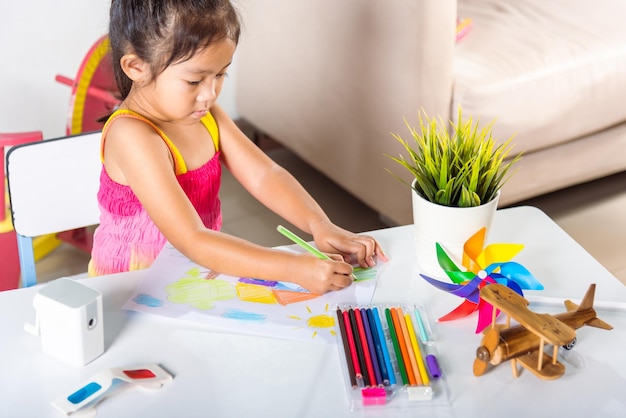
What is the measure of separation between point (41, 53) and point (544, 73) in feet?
3.96

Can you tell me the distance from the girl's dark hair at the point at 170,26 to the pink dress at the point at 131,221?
183 millimetres

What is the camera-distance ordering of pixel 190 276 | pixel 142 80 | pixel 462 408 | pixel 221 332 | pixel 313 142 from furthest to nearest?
pixel 313 142 → pixel 142 80 → pixel 190 276 → pixel 221 332 → pixel 462 408

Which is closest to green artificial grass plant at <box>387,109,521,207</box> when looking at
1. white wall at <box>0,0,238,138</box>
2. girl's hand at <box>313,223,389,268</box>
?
girl's hand at <box>313,223,389,268</box>

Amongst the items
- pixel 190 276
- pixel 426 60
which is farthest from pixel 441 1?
pixel 190 276

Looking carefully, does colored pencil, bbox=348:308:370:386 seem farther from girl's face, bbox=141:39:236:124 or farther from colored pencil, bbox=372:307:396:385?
girl's face, bbox=141:39:236:124

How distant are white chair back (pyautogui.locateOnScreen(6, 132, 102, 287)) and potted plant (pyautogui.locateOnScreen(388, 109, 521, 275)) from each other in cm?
54

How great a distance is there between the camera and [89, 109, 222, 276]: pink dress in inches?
52.4

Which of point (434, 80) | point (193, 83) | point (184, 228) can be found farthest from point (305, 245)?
point (434, 80)

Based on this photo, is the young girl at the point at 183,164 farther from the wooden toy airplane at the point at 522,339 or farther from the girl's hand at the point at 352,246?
the wooden toy airplane at the point at 522,339

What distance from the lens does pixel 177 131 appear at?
1317 millimetres

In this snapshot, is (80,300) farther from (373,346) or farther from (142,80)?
(142,80)

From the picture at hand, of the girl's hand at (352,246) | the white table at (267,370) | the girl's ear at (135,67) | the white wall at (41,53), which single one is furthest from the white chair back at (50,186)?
the white wall at (41,53)

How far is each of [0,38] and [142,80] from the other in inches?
38.6

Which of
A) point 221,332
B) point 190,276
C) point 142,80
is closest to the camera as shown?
point 221,332
